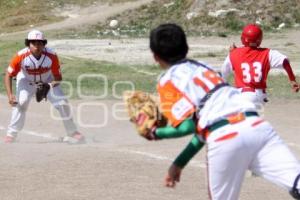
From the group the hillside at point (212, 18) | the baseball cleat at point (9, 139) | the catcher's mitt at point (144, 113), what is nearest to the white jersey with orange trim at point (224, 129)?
the catcher's mitt at point (144, 113)

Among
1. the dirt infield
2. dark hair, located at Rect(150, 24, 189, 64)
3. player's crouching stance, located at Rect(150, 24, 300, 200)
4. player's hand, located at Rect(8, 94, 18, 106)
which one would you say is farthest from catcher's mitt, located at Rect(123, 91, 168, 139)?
Answer: player's hand, located at Rect(8, 94, 18, 106)

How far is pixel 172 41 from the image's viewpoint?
18.3ft

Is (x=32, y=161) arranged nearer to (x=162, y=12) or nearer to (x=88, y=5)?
(x=162, y=12)

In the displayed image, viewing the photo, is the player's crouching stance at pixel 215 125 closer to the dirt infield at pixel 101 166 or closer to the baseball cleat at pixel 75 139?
the dirt infield at pixel 101 166

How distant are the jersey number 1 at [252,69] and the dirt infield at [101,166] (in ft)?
3.73

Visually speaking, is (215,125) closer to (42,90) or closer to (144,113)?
(144,113)

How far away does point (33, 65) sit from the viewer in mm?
11898

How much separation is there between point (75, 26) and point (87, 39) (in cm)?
628

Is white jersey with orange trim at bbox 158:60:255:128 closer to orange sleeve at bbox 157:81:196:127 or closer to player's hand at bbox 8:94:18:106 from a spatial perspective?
orange sleeve at bbox 157:81:196:127

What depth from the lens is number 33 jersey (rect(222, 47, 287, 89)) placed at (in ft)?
34.2

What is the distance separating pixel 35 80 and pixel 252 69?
3397 mm

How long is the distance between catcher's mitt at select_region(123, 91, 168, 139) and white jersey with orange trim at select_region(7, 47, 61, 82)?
614 cm

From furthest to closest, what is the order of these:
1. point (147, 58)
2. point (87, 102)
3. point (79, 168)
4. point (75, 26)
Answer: point (75, 26), point (147, 58), point (87, 102), point (79, 168)

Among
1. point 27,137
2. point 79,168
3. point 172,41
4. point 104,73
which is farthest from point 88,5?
point 172,41
